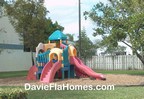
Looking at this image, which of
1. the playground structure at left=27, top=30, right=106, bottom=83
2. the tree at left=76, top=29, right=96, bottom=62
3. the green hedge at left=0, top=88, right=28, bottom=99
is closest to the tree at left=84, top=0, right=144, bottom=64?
the playground structure at left=27, top=30, right=106, bottom=83

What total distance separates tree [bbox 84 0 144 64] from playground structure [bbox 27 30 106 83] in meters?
3.65

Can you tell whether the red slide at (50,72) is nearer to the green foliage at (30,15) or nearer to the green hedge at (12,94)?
the green hedge at (12,94)

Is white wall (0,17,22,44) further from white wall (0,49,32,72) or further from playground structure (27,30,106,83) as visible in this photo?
playground structure (27,30,106,83)

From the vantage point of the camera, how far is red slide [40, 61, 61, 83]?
1801cm

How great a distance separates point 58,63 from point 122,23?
6354mm

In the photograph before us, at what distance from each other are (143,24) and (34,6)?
11614 millimetres

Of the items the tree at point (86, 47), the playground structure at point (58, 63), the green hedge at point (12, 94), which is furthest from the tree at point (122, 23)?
the tree at point (86, 47)

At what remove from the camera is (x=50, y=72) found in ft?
60.0

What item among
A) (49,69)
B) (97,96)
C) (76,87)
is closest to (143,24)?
(49,69)

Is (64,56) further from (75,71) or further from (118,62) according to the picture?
(118,62)

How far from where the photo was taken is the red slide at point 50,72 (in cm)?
1801

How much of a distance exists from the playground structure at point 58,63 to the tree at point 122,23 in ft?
12.0

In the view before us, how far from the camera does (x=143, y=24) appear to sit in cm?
2214

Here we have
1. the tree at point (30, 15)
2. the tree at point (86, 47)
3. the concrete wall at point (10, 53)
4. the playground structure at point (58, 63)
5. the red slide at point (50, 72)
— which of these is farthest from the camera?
the tree at point (86, 47)
